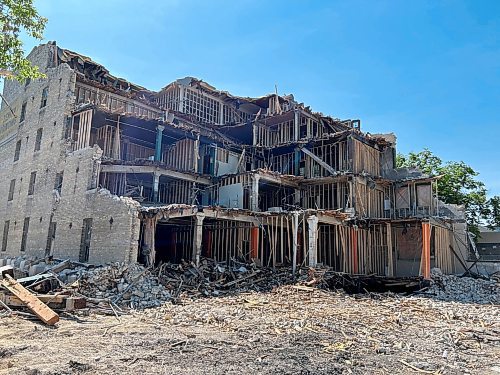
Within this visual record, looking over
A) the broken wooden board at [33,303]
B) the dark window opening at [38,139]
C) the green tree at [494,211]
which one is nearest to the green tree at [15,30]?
the broken wooden board at [33,303]

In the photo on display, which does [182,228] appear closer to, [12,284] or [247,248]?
[247,248]

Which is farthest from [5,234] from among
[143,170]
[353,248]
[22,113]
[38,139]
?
[353,248]

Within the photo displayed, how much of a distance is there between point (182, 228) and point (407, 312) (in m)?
13.5

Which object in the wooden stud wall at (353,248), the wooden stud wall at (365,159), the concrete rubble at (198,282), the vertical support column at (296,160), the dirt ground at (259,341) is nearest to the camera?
the dirt ground at (259,341)

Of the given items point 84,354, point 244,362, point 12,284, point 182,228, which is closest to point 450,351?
point 244,362

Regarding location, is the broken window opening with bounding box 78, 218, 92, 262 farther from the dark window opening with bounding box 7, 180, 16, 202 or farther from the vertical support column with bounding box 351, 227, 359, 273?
the vertical support column with bounding box 351, 227, 359, 273

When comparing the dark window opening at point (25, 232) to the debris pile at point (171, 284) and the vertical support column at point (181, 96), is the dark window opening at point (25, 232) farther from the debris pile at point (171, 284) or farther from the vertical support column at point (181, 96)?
the vertical support column at point (181, 96)

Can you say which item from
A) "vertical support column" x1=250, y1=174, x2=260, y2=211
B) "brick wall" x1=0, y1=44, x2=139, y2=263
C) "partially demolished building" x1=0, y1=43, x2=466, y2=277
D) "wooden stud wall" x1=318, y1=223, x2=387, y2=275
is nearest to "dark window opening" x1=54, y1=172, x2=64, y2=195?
"partially demolished building" x1=0, y1=43, x2=466, y2=277

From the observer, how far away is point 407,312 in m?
13.3

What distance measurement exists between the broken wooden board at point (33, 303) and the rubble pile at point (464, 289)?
14816 millimetres

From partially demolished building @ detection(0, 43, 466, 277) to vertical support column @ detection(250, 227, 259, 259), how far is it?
0.37 ft

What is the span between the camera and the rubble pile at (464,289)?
17.7 meters

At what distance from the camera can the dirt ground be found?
682 centimetres

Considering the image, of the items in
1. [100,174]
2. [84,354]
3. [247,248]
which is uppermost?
[100,174]
